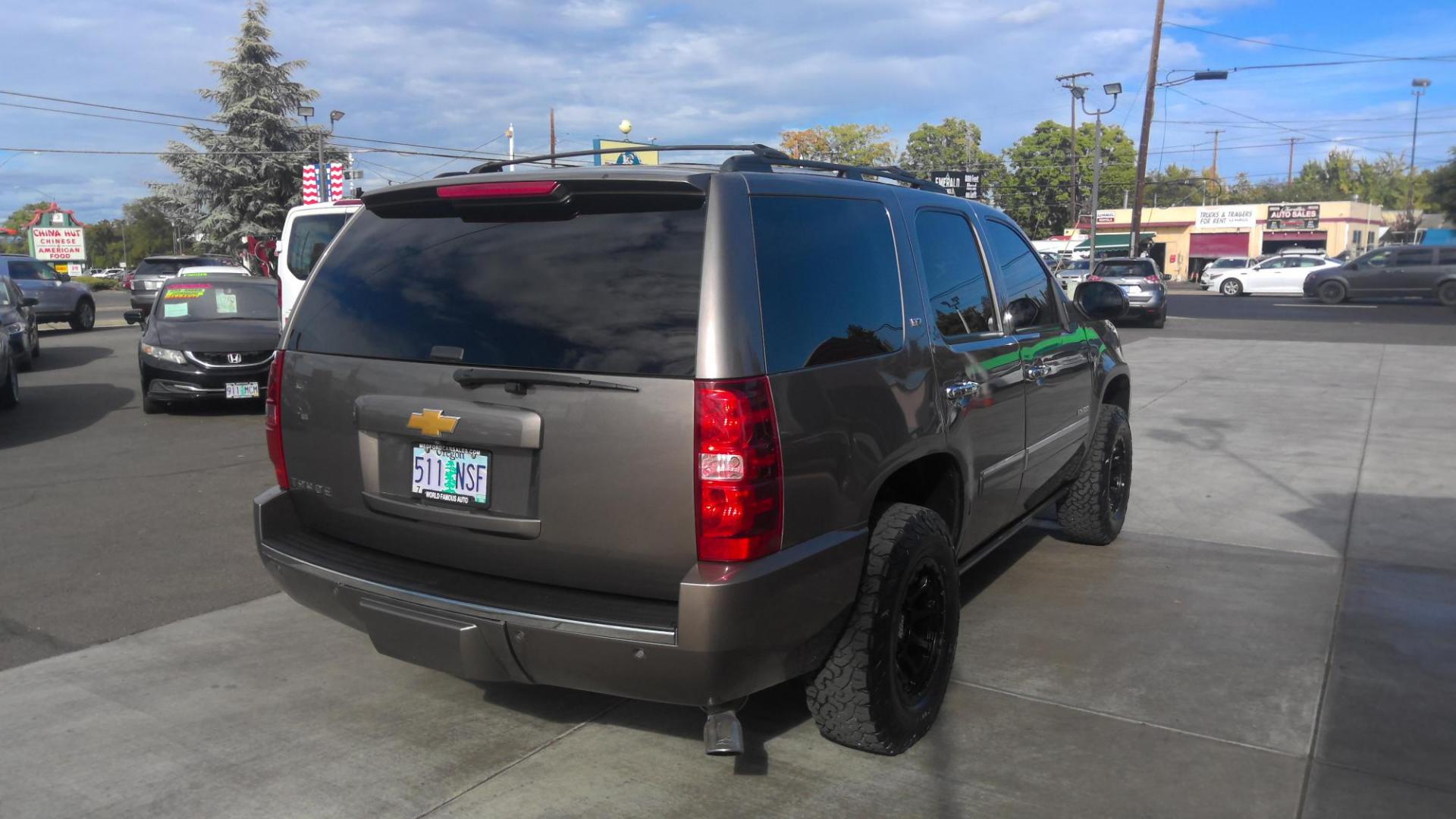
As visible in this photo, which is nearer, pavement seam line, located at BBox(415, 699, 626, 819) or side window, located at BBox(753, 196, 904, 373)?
side window, located at BBox(753, 196, 904, 373)

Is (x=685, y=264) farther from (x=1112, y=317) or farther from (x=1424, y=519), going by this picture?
(x=1424, y=519)

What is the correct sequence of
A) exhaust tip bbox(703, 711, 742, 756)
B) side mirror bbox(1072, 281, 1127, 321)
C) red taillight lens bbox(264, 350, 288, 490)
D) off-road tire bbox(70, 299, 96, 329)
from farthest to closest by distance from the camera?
off-road tire bbox(70, 299, 96, 329), side mirror bbox(1072, 281, 1127, 321), red taillight lens bbox(264, 350, 288, 490), exhaust tip bbox(703, 711, 742, 756)

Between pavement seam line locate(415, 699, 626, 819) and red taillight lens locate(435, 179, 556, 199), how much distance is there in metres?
1.81

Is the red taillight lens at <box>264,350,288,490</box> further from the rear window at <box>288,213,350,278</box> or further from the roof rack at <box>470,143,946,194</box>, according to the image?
the rear window at <box>288,213,350,278</box>

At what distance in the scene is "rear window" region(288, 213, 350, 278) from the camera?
1192cm

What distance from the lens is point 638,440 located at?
2.93m

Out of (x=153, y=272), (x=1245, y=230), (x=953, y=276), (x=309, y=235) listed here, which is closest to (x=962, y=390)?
(x=953, y=276)

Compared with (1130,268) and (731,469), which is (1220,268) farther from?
(731,469)

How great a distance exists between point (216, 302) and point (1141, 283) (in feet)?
65.5

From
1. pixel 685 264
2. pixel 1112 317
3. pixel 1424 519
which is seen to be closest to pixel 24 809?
pixel 685 264

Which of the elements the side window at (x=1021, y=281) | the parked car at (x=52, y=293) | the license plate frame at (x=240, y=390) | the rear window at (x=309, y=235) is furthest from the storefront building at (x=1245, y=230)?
the side window at (x=1021, y=281)

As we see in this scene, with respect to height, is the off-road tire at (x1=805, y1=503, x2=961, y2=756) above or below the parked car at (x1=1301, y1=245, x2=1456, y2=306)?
below

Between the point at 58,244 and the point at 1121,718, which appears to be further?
the point at 58,244

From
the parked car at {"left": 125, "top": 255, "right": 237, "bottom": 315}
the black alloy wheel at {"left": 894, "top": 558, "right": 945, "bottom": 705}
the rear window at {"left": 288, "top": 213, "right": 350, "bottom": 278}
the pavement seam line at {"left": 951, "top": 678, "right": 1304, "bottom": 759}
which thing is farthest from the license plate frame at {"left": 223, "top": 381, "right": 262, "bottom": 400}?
the parked car at {"left": 125, "top": 255, "right": 237, "bottom": 315}
